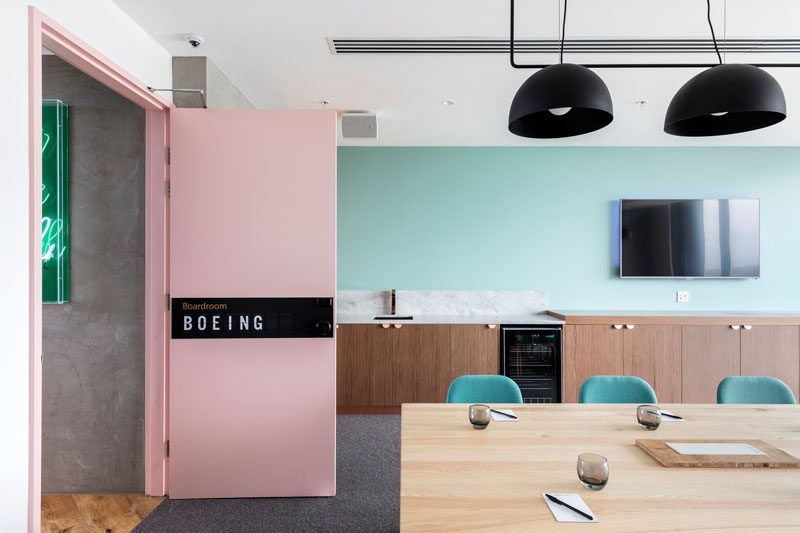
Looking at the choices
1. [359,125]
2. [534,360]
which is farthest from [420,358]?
[359,125]

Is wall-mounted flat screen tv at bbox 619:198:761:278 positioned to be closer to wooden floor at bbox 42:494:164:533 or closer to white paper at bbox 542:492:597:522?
white paper at bbox 542:492:597:522

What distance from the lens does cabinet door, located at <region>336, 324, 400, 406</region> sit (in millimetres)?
4176

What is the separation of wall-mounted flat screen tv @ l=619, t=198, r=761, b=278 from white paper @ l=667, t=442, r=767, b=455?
3.28 m

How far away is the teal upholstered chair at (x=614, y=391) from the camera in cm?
241

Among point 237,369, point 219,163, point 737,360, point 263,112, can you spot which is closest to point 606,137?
point 737,360

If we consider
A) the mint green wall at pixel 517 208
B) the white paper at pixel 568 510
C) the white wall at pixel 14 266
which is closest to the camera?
the white paper at pixel 568 510

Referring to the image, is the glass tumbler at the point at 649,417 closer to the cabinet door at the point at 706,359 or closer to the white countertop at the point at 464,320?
the white countertop at the point at 464,320

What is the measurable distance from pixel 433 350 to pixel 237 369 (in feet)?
6.37

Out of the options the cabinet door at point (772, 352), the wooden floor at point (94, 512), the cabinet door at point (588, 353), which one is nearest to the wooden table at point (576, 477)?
the wooden floor at point (94, 512)

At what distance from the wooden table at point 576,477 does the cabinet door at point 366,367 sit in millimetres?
2158

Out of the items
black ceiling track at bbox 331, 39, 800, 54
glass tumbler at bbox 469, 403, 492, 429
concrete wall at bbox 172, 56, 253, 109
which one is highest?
black ceiling track at bbox 331, 39, 800, 54

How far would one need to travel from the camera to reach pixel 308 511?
2.59 m

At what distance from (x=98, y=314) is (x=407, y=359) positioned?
2428 mm

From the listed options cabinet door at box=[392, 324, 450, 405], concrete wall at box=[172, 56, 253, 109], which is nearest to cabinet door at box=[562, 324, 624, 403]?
cabinet door at box=[392, 324, 450, 405]
